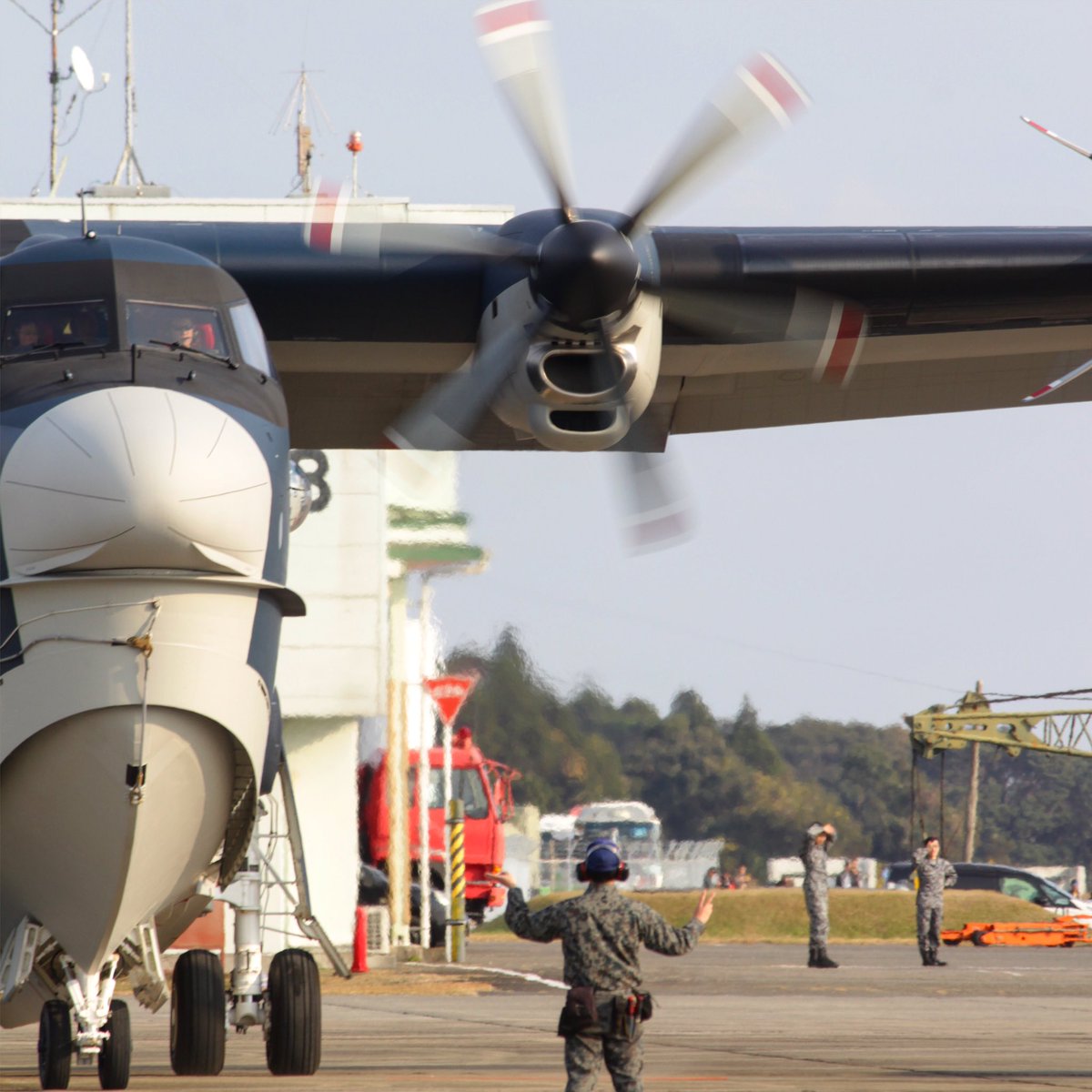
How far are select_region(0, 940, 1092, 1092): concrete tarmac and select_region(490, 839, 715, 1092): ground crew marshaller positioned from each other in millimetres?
1735

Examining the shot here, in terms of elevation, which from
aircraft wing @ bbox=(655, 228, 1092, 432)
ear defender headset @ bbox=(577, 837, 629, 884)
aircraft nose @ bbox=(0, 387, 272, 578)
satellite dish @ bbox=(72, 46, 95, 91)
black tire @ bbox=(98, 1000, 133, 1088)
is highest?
satellite dish @ bbox=(72, 46, 95, 91)

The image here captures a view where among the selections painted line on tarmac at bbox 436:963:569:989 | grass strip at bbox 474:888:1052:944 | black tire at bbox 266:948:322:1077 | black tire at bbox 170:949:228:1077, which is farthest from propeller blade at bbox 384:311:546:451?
grass strip at bbox 474:888:1052:944

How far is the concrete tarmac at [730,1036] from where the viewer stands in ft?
29.0

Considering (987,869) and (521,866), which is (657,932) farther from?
(987,869)

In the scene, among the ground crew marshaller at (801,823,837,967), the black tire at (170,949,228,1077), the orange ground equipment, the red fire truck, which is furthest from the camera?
the red fire truck

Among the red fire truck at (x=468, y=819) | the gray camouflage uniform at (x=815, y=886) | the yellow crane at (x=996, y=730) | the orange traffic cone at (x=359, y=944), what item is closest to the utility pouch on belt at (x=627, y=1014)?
the orange traffic cone at (x=359, y=944)

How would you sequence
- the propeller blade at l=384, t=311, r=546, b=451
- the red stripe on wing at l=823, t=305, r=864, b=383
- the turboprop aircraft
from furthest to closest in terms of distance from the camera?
the red stripe on wing at l=823, t=305, r=864, b=383 < the propeller blade at l=384, t=311, r=546, b=451 < the turboprop aircraft

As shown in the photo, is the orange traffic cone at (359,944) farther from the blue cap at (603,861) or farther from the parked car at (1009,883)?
the parked car at (1009,883)

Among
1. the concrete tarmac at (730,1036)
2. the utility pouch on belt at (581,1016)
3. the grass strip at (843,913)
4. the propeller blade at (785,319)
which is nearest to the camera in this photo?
→ the utility pouch on belt at (581,1016)

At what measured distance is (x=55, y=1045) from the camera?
8484 millimetres

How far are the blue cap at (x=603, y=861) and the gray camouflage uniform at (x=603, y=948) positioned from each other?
57 mm

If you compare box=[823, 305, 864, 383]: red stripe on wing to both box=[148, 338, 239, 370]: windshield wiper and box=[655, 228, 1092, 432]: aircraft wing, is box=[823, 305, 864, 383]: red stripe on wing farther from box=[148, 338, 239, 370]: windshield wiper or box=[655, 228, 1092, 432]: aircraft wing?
box=[148, 338, 239, 370]: windshield wiper

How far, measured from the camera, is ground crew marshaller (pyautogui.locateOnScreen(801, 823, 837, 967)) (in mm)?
20172

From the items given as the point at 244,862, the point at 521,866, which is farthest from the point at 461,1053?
the point at 521,866
